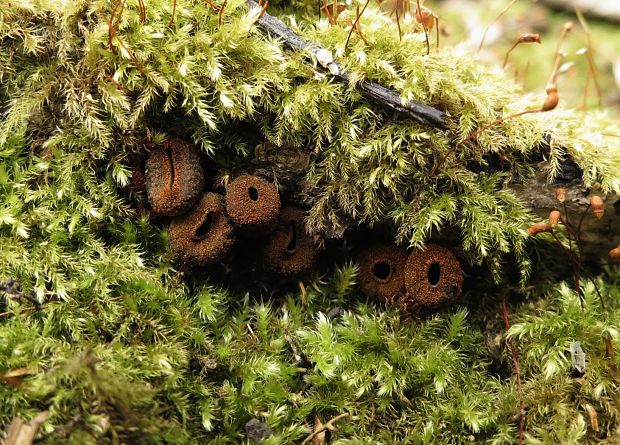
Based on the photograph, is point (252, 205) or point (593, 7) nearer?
point (252, 205)

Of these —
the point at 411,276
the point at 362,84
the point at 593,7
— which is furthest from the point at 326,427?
the point at 593,7

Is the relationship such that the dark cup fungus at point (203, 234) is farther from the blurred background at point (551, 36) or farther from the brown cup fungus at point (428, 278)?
the blurred background at point (551, 36)

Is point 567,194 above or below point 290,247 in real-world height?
above

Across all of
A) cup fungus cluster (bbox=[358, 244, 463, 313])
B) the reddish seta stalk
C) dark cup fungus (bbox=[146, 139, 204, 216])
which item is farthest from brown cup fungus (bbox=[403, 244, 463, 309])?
dark cup fungus (bbox=[146, 139, 204, 216])

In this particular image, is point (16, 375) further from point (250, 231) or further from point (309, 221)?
point (309, 221)

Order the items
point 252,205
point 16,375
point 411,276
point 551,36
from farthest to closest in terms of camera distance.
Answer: point 551,36 → point 411,276 → point 252,205 → point 16,375
